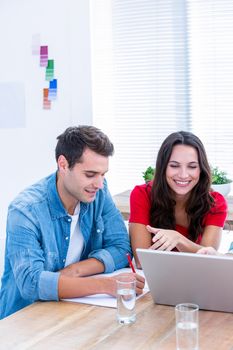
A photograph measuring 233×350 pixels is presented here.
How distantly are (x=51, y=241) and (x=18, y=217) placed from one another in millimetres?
150

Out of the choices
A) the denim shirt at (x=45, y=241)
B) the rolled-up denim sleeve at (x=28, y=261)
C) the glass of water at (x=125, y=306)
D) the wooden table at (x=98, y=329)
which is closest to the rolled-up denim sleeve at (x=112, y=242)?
the denim shirt at (x=45, y=241)

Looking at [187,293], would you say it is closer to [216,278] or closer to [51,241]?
[216,278]

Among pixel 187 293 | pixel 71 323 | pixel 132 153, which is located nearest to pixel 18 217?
pixel 71 323

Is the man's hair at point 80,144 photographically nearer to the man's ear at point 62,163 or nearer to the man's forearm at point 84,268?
the man's ear at point 62,163

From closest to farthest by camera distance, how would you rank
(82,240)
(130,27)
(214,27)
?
1. (82,240)
2. (214,27)
3. (130,27)

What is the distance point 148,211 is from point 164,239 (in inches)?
14.2

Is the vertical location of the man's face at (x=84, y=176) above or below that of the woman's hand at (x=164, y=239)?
above

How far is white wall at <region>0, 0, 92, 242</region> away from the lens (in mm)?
3951

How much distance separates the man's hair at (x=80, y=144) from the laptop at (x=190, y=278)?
534 mm

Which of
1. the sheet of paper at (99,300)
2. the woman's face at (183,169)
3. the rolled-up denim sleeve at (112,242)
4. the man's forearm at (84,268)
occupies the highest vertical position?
the woman's face at (183,169)

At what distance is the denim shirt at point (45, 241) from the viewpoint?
1.88 meters

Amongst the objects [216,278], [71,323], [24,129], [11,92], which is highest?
[11,92]

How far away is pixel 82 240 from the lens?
219 cm

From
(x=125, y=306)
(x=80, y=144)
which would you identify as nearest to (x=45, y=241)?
(x=80, y=144)
